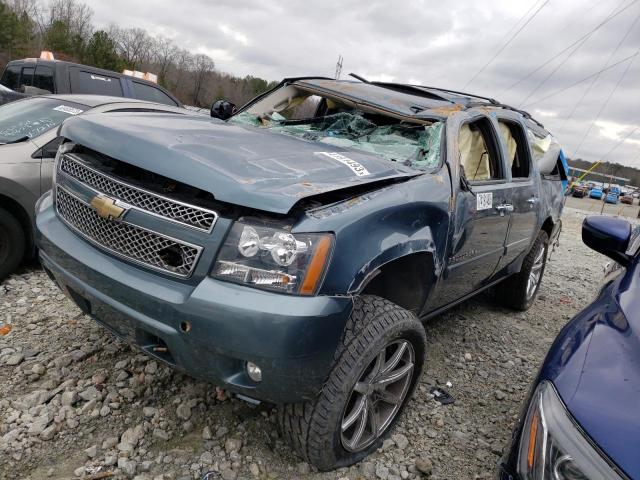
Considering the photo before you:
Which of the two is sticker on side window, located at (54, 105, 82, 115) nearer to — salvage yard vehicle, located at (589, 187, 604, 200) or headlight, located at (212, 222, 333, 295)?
headlight, located at (212, 222, 333, 295)

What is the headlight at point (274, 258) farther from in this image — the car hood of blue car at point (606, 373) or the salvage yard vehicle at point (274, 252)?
the car hood of blue car at point (606, 373)

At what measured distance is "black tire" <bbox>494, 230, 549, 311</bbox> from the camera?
14.1 feet

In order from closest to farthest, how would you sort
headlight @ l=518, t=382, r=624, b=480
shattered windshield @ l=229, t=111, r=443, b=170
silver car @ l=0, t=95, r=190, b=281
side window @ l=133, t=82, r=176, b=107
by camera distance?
1. headlight @ l=518, t=382, r=624, b=480
2. shattered windshield @ l=229, t=111, r=443, b=170
3. silver car @ l=0, t=95, r=190, b=281
4. side window @ l=133, t=82, r=176, b=107

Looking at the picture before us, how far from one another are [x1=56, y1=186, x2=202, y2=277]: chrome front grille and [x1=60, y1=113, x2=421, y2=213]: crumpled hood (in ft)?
0.80

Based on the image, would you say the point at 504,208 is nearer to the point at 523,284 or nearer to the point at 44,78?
the point at 523,284

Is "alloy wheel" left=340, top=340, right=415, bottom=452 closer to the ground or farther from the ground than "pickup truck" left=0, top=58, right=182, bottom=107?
closer to the ground

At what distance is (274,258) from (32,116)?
3.40 m

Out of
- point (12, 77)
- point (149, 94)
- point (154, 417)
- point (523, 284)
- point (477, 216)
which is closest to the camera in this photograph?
point (154, 417)

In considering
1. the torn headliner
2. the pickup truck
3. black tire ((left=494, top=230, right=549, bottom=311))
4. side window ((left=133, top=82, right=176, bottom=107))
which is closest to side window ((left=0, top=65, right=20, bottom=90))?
the pickup truck

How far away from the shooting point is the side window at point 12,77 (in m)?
8.41

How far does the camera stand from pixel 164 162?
5.83 ft

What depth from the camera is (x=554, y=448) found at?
1242 millimetres

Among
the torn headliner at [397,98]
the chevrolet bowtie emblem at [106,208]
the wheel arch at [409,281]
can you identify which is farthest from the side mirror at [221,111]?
the wheel arch at [409,281]

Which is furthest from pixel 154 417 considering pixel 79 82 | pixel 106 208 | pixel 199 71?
pixel 199 71
